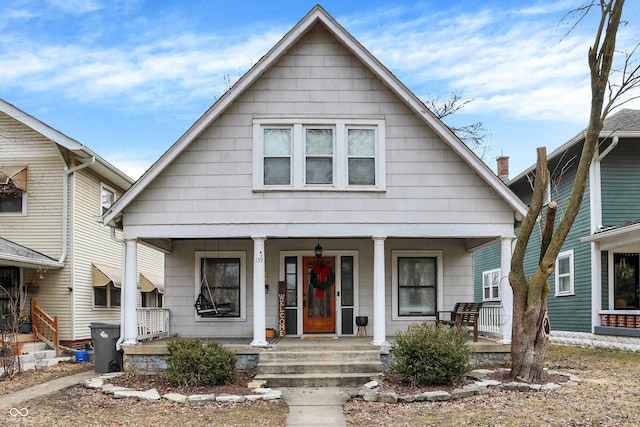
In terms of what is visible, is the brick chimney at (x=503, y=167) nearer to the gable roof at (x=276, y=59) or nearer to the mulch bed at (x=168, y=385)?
the gable roof at (x=276, y=59)

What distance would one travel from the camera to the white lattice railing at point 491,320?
1320cm

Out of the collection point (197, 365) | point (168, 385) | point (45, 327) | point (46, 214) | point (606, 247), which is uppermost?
point (46, 214)

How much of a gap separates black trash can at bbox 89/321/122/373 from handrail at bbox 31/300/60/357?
396 cm

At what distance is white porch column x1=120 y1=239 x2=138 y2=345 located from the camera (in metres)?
12.3

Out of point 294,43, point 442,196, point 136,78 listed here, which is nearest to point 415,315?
point 442,196

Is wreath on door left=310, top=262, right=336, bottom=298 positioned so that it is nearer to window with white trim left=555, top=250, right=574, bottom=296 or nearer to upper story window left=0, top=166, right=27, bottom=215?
window with white trim left=555, top=250, right=574, bottom=296

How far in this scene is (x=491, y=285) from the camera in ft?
78.8

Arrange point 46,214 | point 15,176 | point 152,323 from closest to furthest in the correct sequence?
1. point 152,323
2. point 15,176
3. point 46,214

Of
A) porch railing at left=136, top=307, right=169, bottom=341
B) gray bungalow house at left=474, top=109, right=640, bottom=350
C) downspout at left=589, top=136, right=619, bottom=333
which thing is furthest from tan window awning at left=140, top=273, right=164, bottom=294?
downspout at left=589, top=136, right=619, bottom=333

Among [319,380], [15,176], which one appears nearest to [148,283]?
[15,176]

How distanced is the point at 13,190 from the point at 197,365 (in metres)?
9.36

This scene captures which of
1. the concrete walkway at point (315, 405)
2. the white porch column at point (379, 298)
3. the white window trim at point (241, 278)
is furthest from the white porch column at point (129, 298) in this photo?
the white porch column at point (379, 298)

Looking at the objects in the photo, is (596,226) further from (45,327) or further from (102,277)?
(45,327)

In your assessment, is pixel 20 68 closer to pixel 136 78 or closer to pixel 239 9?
pixel 136 78
